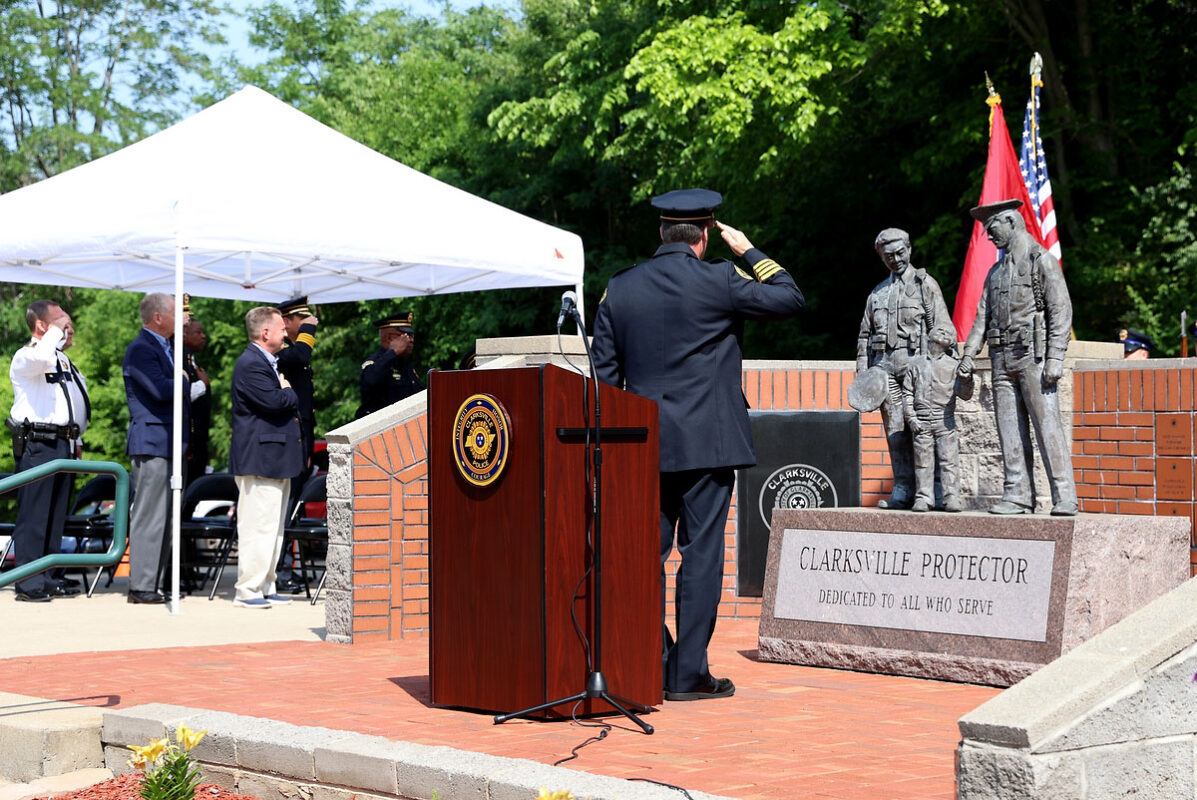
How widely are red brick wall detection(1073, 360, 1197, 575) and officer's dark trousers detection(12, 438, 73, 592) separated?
649cm

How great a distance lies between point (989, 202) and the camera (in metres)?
12.1

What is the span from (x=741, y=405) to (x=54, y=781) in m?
2.90

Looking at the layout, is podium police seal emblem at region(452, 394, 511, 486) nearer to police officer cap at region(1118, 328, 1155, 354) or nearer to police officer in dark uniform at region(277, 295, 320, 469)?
police officer in dark uniform at region(277, 295, 320, 469)

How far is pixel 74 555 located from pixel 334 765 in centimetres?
153

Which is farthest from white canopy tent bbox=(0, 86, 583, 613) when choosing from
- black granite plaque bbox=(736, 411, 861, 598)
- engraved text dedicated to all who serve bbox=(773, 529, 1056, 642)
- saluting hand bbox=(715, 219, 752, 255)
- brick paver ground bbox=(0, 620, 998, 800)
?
saluting hand bbox=(715, 219, 752, 255)

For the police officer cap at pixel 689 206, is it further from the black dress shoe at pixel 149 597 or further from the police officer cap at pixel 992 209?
the black dress shoe at pixel 149 597

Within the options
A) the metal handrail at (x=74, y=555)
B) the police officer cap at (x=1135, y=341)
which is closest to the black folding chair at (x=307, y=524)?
the metal handrail at (x=74, y=555)

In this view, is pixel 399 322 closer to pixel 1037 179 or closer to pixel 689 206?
pixel 689 206

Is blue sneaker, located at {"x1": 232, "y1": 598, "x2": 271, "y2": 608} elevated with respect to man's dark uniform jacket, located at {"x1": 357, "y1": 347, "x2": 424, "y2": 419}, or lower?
lower

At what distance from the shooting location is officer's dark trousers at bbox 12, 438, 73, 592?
9.68 meters

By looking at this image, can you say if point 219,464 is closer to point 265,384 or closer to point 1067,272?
point 1067,272

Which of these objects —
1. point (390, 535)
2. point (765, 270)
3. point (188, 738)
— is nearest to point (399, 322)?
point (390, 535)

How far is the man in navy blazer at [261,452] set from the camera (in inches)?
368

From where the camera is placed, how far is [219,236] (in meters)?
9.00
